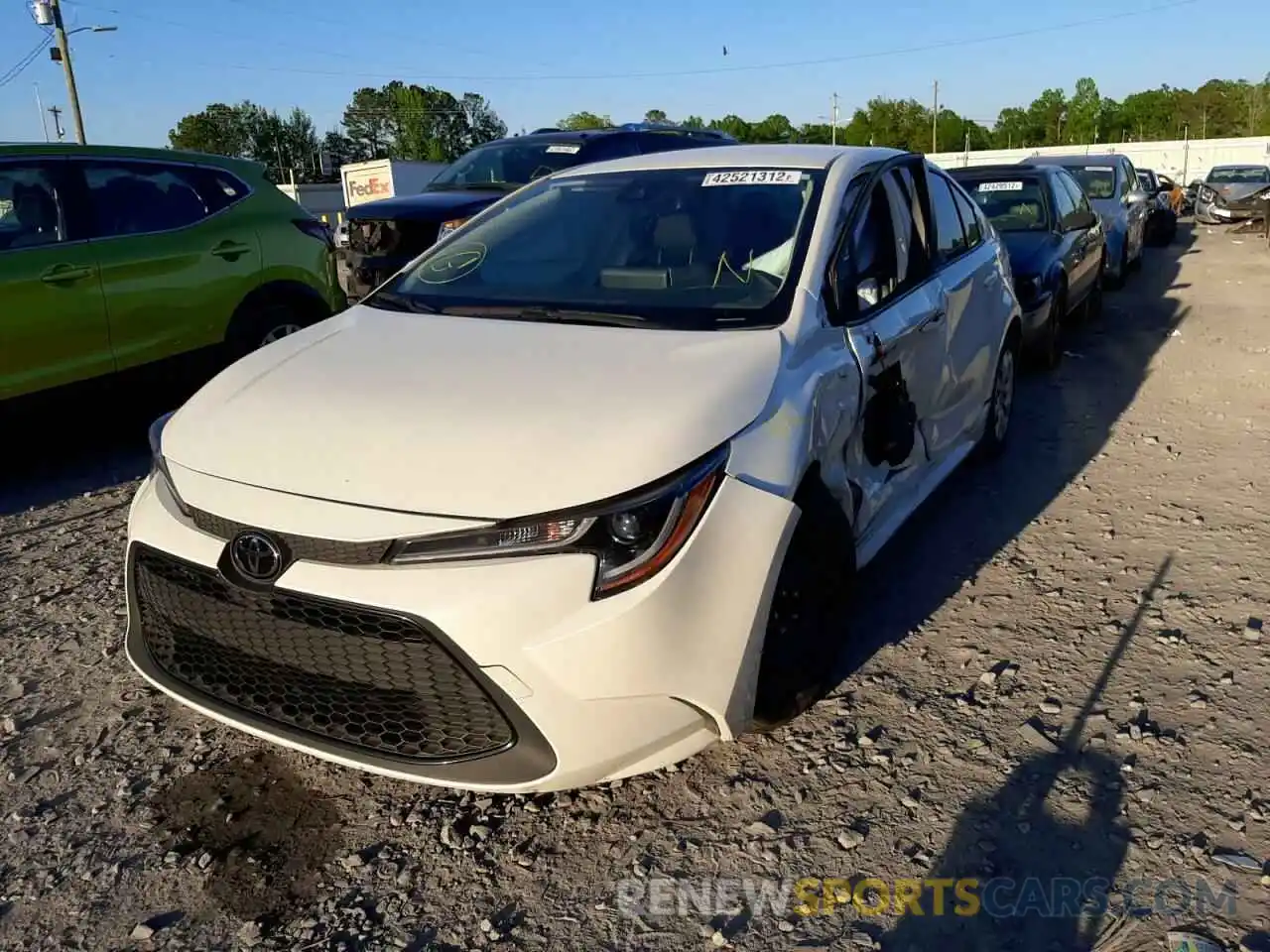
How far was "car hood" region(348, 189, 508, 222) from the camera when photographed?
8.47 meters

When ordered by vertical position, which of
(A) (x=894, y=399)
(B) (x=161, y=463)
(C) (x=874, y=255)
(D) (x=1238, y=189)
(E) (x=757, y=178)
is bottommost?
(D) (x=1238, y=189)

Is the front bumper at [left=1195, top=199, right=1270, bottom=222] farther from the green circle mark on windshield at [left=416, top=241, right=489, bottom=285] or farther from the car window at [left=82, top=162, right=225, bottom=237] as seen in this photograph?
the green circle mark on windshield at [left=416, top=241, right=489, bottom=285]

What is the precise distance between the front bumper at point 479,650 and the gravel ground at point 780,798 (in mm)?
320

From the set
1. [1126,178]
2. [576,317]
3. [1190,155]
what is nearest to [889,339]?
[576,317]

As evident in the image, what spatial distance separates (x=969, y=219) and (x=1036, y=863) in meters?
3.49

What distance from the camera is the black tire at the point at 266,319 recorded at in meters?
6.21

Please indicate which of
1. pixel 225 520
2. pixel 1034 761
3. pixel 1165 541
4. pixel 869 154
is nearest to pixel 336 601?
pixel 225 520

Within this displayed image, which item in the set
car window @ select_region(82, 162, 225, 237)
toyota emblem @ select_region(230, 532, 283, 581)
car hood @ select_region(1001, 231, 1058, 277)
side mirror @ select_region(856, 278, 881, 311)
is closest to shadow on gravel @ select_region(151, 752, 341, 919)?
toyota emblem @ select_region(230, 532, 283, 581)

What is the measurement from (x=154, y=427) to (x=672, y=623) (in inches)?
68.0

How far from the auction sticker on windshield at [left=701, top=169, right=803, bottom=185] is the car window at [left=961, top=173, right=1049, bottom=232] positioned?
5.20 m

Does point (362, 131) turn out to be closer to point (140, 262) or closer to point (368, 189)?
point (368, 189)

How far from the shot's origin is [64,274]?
5289 millimetres

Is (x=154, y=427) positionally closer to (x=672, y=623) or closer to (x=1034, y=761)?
(x=672, y=623)

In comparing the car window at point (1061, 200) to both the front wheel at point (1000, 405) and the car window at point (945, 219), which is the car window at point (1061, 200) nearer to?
the front wheel at point (1000, 405)
